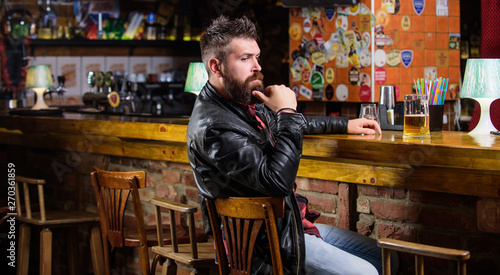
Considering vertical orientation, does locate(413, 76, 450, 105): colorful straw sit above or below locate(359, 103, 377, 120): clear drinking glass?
above

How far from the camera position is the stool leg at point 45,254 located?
10.2 feet

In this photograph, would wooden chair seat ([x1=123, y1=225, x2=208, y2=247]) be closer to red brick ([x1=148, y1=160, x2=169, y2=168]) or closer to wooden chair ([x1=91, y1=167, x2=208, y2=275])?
wooden chair ([x1=91, y1=167, x2=208, y2=275])

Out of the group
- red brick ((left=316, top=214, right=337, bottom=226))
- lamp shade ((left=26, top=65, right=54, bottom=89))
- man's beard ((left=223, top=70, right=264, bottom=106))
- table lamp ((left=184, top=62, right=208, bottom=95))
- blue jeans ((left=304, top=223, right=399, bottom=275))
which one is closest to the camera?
blue jeans ((left=304, top=223, right=399, bottom=275))

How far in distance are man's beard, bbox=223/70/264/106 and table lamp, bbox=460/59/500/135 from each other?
917 mm

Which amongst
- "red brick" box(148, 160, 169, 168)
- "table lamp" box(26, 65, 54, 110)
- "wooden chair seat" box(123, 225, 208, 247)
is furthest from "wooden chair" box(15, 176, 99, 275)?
"table lamp" box(26, 65, 54, 110)

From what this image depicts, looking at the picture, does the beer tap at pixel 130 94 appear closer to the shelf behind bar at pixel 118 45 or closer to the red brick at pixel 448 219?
the shelf behind bar at pixel 118 45

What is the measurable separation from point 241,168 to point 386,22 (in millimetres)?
2653

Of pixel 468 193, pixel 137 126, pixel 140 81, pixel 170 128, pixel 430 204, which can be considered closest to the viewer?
pixel 468 193

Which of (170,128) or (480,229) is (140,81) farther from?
(480,229)

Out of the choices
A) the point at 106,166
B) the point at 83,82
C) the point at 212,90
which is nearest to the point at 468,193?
the point at 212,90

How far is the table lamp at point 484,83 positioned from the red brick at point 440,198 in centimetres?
43

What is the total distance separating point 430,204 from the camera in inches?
85.5

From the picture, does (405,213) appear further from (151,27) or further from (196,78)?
(151,27)

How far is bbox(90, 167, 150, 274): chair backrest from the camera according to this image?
253 centimetres
